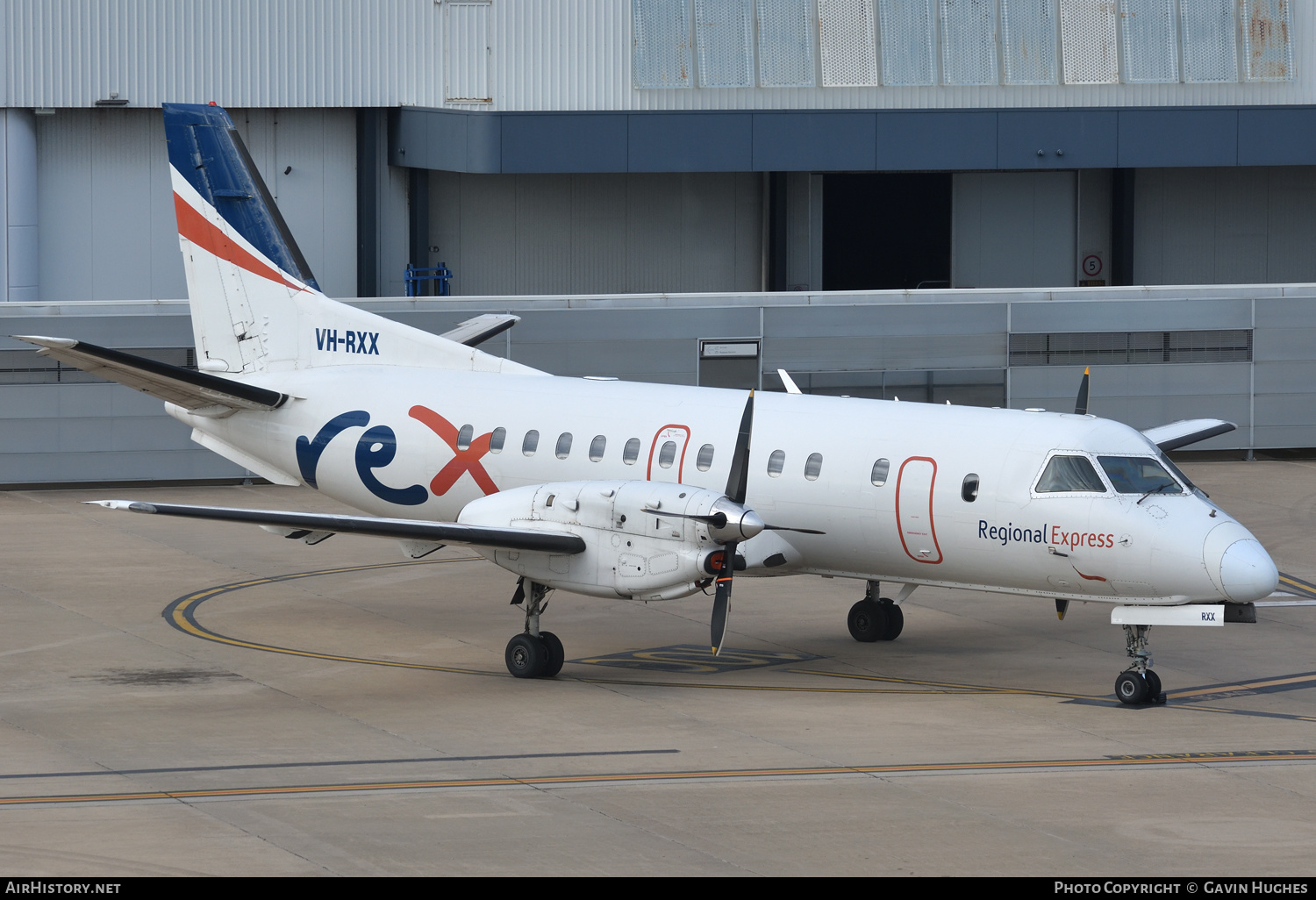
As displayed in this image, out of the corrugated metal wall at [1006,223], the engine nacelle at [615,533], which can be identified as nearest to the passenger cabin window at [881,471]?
the engine nacelle at [615,533]

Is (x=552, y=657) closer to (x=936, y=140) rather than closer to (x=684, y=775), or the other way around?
(x=684, y=775)

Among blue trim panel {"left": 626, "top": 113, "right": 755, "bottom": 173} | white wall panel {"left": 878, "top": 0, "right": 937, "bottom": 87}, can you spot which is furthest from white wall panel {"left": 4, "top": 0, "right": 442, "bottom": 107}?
white wall panel {"left": 878, "top": 0, "right": 937, "bottom": 87}

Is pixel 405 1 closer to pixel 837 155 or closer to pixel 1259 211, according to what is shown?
pixel 837 155

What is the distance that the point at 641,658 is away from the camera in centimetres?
2066

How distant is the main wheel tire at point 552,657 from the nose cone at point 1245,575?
728 cm

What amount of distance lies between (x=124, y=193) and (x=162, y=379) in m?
21.9

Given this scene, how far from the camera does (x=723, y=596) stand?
18.5 metres

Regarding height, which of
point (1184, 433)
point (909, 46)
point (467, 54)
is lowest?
point (1184, 433)

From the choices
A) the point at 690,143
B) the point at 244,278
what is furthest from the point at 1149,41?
the point at 244,278

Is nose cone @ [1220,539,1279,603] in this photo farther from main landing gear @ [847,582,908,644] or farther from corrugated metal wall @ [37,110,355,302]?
corrugated metal wall @ [37,110,355,302]

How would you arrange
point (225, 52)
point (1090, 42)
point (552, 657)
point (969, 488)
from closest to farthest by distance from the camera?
point (969, 488), point (552, 657), point (225, 52), point (1090, 42)

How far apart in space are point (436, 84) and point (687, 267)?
321 inches

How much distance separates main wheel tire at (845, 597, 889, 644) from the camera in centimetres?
2175

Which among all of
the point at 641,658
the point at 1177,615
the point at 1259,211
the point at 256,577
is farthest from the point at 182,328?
the point at 1259,211
